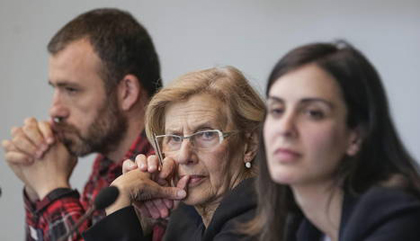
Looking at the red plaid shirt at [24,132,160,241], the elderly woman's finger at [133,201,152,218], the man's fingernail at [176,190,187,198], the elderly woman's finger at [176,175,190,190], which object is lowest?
the red plaid shirt at [24,132,160,241]

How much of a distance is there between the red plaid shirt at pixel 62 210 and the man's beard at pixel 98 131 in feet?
0.34

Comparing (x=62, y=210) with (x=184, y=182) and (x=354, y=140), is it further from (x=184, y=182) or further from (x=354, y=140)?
(x=354, y=140)

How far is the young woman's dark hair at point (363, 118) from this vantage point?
1209 mm

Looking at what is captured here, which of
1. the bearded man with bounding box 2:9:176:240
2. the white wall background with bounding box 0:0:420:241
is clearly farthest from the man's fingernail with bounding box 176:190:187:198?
the white wall background with bounding box 0:0:420:241

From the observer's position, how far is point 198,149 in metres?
1.84

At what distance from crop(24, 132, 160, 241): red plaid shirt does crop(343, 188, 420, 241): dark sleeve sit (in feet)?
3.60

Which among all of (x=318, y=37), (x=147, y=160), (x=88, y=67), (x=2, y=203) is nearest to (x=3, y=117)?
(x=2, y=203)

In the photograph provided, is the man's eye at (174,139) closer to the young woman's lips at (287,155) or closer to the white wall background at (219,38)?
the young woman's lips at (287,155)

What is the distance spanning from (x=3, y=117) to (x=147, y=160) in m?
1.87

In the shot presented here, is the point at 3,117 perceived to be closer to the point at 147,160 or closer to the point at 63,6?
the point at 63,6

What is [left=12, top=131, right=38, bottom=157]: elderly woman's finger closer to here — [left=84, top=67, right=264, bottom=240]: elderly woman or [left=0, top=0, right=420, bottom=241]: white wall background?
[left=84, top=67, right=264, bottom=240]: elderly woman

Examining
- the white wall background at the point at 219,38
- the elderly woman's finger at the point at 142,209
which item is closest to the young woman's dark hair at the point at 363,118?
the elderly woman's finger at the point at 142,209

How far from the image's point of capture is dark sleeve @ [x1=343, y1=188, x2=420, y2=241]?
1.17 meters

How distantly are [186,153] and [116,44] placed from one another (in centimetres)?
81
